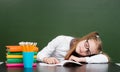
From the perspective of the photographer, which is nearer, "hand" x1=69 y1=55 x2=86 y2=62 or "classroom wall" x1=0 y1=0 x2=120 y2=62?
"hand" x1=69 y1=55 x2=86 y2=62

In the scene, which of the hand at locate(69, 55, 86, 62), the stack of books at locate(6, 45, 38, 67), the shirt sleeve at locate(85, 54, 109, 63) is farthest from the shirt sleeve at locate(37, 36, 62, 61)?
the stack of books at locate(6, 45, 38, 67)

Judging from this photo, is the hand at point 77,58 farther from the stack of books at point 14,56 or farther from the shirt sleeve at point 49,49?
the stack of books at point 14,56

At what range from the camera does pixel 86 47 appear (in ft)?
7.74

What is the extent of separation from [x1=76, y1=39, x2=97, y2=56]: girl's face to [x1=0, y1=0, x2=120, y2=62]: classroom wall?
964mm

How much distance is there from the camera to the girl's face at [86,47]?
92.4 inches

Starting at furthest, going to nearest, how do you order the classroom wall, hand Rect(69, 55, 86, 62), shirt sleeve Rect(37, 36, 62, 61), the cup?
the classroom wall < shirt sleeve Rect(37, 36, 62, 61) < hand Rect(69, 55, 86, 62) < the cup

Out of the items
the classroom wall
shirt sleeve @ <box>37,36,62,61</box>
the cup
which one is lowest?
the cup

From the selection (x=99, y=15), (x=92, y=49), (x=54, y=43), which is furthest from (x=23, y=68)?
(x=99, y=15)

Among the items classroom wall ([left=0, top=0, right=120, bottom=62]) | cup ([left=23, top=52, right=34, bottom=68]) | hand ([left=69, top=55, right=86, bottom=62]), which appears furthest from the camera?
classroom wall ([left=0, top=0, right=120, bottom=62])

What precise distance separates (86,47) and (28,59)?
0.75 m

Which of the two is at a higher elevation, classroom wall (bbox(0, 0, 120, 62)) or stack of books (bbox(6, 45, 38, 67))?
classroom wall (bbox(0, 0, 120, 62))

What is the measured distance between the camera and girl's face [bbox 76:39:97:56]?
235cm

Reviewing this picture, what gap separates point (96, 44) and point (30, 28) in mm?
1153

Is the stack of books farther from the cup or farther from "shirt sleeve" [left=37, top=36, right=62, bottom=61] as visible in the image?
"shirt sleeve" [left=37, top=36, right=62, bottom=61]
